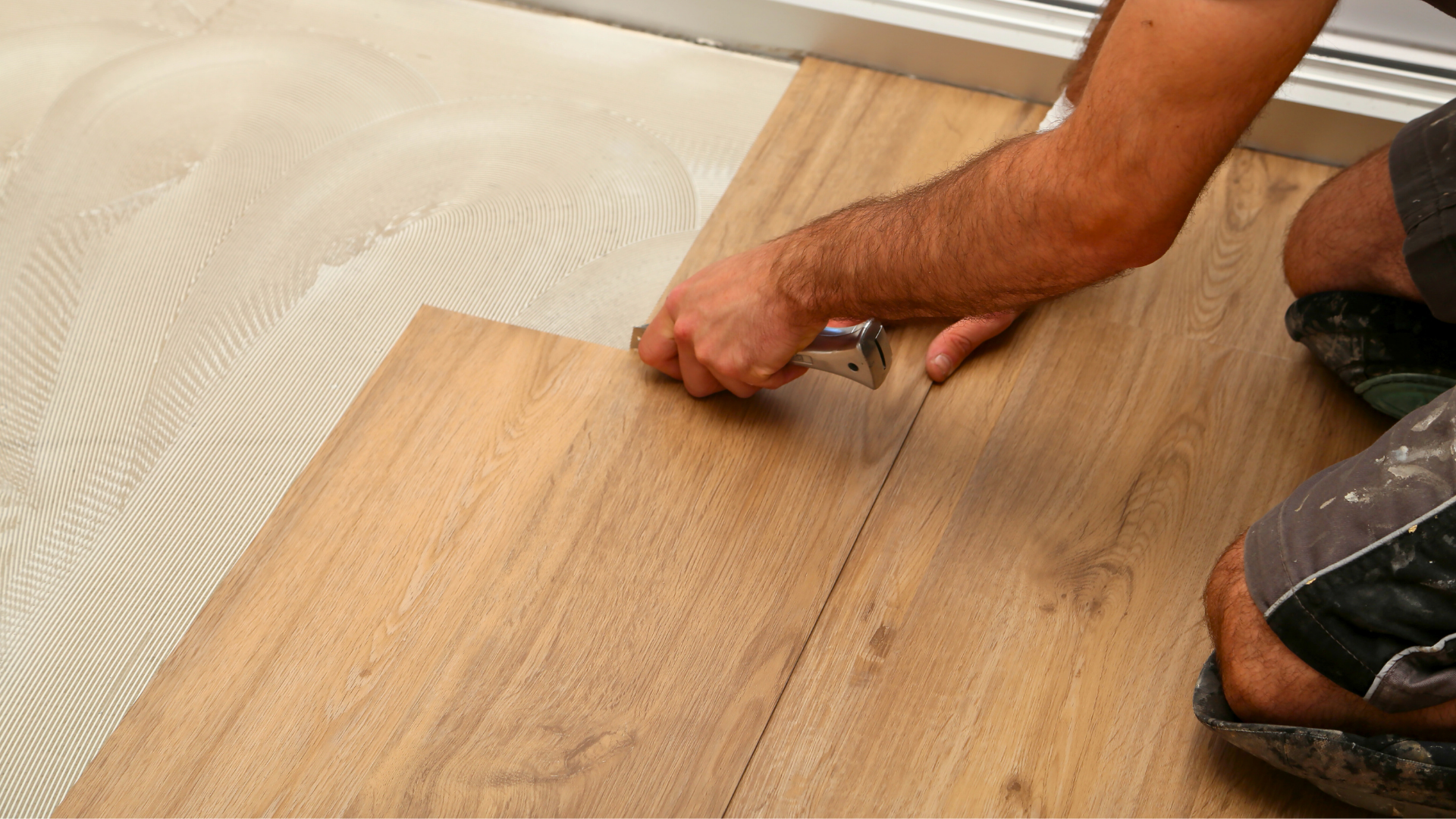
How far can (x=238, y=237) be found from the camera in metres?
1.63

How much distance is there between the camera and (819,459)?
121 cm

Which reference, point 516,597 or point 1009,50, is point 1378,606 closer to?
point 516,597

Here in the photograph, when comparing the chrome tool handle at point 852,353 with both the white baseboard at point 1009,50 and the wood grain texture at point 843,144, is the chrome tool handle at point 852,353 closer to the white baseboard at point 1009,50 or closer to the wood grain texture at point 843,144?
the wood grain texture at point 843,144

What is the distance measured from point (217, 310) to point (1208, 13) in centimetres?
135

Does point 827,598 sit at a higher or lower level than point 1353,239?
lower

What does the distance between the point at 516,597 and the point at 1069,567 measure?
23.2 inches

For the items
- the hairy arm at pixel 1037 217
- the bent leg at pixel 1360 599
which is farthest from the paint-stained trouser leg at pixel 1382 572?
the hairy arm at pixel 1037 217

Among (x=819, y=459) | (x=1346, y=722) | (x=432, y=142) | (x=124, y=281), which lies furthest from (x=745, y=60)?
(x=1346, y=722)

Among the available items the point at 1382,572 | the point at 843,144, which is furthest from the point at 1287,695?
the point at 843,144

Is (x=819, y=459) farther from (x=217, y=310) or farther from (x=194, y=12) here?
(x=194, y=12)

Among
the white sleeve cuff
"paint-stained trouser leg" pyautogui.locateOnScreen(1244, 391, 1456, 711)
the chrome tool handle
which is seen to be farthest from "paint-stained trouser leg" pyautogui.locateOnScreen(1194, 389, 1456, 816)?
the white sleeve cuff

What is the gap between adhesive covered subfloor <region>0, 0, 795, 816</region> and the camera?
49.3 inches

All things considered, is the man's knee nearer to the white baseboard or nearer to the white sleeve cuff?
the white sleeve cuff

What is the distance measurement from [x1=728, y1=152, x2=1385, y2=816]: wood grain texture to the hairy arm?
26 centimetres
